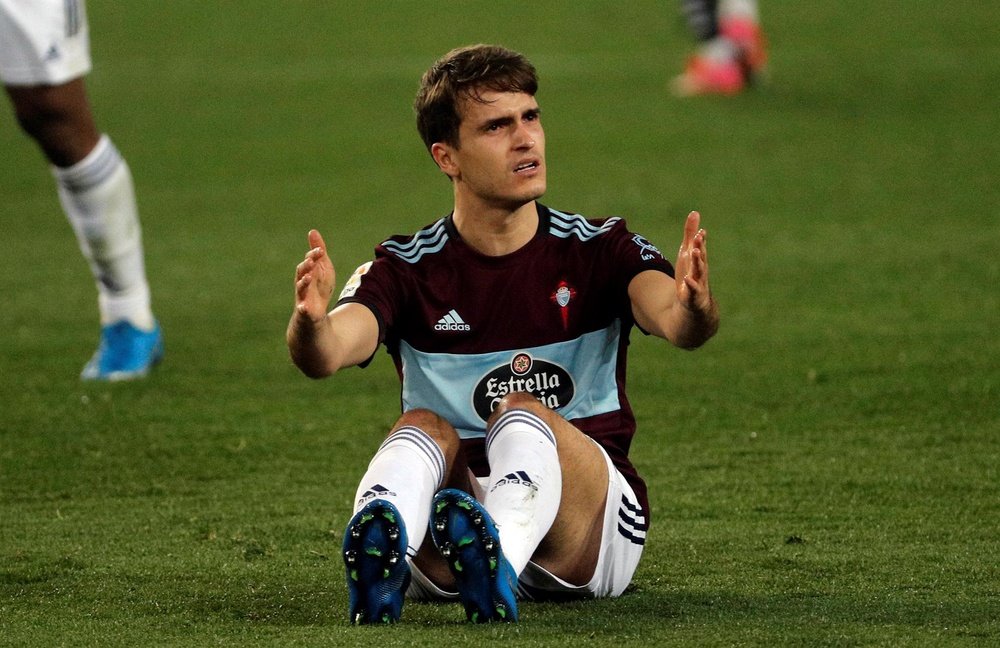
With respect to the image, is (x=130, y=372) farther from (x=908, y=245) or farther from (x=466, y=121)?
(x=908, y=245)

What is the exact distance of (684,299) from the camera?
3.55m

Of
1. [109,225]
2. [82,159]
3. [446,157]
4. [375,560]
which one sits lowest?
[109,225]

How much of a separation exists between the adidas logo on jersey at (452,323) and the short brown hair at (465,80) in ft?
1.25

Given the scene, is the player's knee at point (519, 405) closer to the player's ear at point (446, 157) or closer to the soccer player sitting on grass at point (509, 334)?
the soccer player sitting on grass at point (509, 334)

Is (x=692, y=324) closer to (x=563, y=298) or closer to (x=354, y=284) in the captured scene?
(x=563, y=298)

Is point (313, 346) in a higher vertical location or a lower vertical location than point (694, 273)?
lower

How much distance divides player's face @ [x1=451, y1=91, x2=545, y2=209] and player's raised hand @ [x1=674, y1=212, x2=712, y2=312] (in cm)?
43

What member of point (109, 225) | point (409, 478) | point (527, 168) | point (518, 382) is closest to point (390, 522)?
point (409, 478)

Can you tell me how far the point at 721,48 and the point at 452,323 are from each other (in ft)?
33.5

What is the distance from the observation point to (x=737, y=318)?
23.7ft

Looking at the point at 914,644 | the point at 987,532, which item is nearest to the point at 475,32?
the point at 987,532

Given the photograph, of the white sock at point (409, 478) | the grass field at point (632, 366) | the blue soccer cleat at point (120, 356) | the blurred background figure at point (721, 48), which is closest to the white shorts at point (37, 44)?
the blue soccer cleat at point (120, 356)

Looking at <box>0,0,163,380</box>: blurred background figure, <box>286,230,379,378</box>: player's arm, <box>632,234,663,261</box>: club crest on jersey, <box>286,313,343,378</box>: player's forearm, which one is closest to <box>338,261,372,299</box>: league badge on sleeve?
<box>286,230,379,378</box>: player's arm

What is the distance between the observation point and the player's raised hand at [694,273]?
11.5 ft
